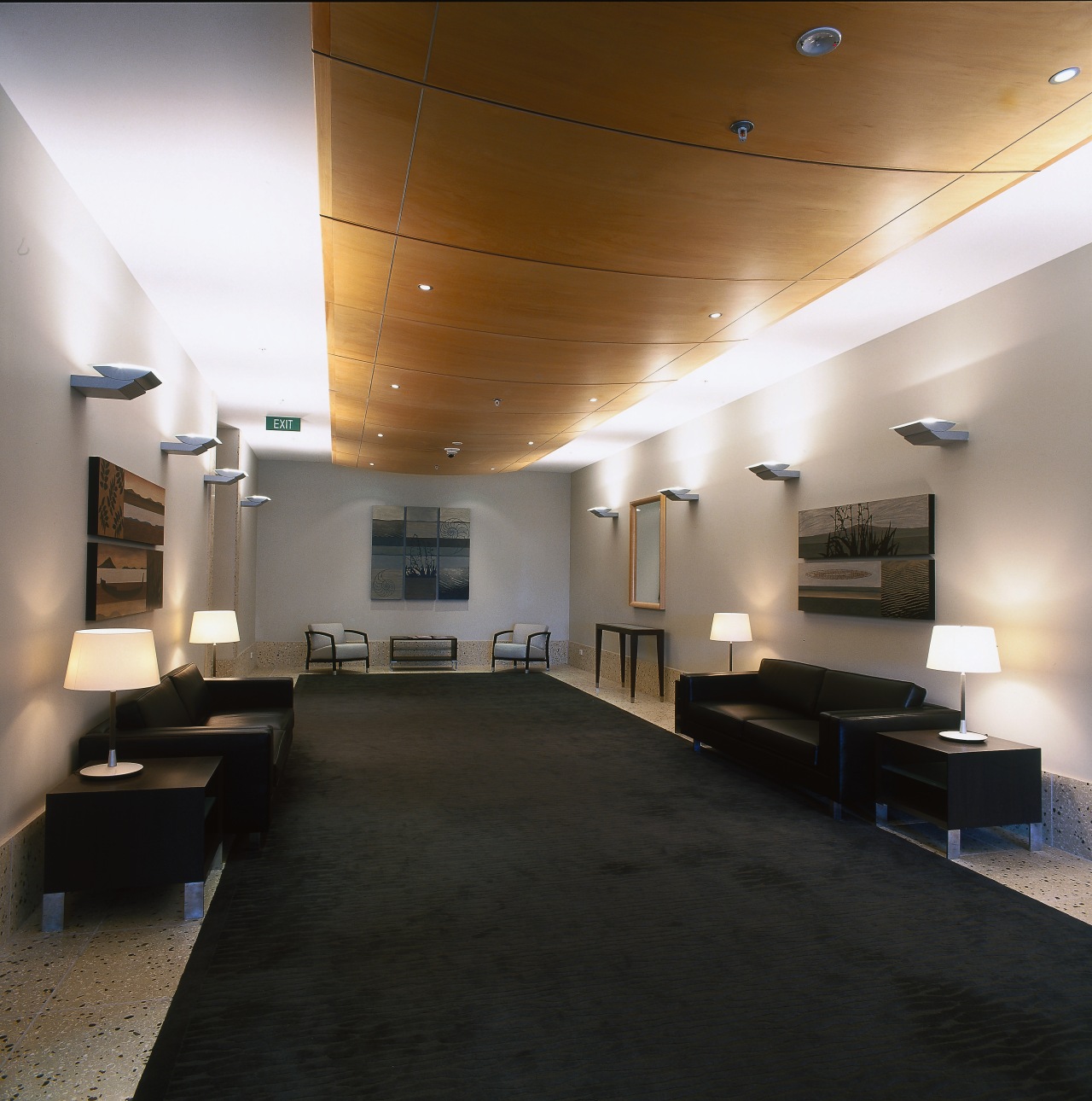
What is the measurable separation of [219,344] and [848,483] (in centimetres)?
529

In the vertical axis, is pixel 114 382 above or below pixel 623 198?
below

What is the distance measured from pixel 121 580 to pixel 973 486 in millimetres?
5336

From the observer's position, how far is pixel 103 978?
289 centimetres

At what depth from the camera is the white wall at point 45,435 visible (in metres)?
3.28

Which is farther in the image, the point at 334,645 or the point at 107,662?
the point at 334,645

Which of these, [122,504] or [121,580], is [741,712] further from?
[122,504]

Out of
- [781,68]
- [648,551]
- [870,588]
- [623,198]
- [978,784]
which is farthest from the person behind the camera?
[648,551]

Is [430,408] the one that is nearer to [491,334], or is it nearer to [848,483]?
[491,334]

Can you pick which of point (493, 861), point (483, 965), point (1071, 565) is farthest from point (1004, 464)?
point (483, 965)

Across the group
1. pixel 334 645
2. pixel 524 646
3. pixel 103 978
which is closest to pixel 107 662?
pixel 103 978

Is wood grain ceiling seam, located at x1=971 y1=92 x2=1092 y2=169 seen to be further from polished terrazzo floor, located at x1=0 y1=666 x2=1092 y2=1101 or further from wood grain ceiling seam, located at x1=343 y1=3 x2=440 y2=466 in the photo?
polished terrazzo floor, located at x1=0 y1=666 x2=1092 y2=1101

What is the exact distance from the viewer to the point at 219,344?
6648 millimetres

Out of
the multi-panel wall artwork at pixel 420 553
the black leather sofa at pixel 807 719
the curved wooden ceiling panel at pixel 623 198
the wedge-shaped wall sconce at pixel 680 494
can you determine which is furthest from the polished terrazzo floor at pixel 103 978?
the multi-panel wall artwork at pixel 420 553

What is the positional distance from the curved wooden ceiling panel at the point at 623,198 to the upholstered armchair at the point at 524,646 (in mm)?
8772
